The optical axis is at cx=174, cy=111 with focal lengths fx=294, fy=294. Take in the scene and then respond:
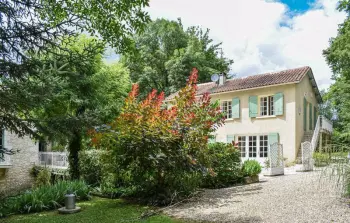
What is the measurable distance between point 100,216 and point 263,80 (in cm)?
1449

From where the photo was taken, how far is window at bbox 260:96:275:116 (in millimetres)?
18041

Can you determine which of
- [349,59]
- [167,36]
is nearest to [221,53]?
[167,36]

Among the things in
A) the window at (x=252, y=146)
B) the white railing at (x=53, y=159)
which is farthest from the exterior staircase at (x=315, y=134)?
the white railing at (x=53, y=159)

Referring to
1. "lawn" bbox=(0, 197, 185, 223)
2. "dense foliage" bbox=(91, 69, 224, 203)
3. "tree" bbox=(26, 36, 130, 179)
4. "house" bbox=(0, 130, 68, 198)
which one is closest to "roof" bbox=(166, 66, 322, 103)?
"tree" bbox=(26, 36, 130, 179)

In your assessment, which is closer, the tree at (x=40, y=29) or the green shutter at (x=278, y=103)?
the tree at (x=40, y=29)

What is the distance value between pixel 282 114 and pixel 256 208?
38.9ft

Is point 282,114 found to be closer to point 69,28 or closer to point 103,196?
point 103,196

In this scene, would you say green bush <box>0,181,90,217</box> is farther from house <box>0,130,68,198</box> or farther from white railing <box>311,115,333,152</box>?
white railing <box>311,115,333,152</box>

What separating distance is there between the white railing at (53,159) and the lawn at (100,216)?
9.91 m

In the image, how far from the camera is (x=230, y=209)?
642 centimetres

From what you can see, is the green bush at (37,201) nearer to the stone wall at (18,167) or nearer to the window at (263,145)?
the stone wall at (18,167)

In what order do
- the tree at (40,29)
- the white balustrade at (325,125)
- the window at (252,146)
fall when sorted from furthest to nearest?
1. the white balustrade at (325,125)
2. the window at (252,146)
3. the tree at (40,29)

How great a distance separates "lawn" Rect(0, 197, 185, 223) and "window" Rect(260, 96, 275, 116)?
41.7 feet

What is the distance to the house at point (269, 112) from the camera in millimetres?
16891
